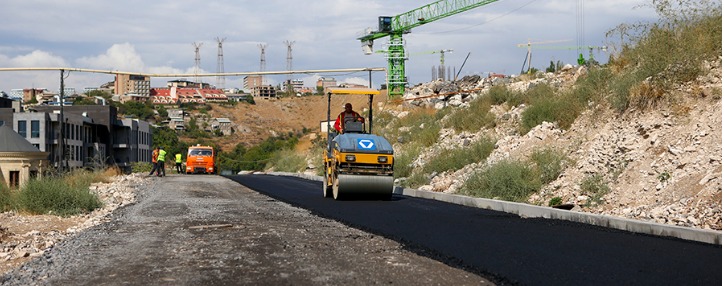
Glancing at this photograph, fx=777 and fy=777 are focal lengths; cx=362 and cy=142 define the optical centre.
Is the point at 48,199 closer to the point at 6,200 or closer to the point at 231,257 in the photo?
the point at 6,200

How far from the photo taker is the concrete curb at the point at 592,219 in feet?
34.9

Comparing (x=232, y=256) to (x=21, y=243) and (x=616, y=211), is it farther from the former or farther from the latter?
(x=616, y=211)

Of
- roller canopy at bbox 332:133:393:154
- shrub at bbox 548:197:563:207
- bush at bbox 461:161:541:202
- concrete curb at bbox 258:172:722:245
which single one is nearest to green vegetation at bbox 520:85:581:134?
bush at bbox 461:161:541:202

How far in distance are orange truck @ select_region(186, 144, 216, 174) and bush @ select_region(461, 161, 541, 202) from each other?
109 feet

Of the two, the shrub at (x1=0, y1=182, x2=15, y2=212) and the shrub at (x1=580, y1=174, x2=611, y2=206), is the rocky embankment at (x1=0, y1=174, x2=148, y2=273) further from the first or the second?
the shrub at (x1=580, y1=174, x2=611, y2=206)

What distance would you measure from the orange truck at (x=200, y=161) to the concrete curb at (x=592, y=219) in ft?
106

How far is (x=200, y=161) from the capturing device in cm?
5075

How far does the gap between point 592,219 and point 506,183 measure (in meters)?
5.47

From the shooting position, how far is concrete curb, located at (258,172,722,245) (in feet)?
34.9

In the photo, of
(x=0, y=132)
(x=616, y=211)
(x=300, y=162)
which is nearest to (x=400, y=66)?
(x=300, y=162)

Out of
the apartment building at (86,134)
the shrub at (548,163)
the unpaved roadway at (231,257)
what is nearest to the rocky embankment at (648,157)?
the shrub at (548,163)

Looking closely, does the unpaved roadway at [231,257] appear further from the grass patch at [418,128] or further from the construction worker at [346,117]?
the grass patch at [418,128]

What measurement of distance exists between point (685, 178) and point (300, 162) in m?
34.2

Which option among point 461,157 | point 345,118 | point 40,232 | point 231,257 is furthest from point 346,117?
point 231,257
